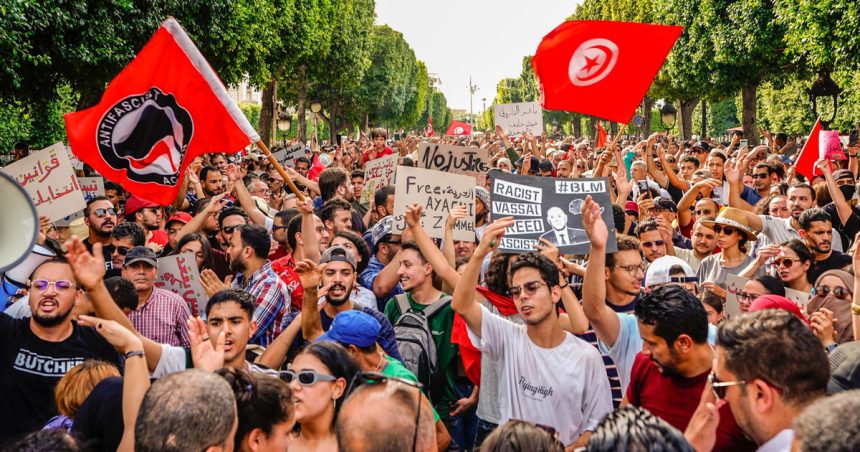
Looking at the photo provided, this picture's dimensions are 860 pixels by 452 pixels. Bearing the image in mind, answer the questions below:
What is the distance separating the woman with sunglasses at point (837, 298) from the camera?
5.23 m

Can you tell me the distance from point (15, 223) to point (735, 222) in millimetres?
5683

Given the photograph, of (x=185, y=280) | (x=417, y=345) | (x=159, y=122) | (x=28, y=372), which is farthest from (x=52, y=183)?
(x=417, y=345)

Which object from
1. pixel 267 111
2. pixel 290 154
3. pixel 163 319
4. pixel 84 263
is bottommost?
pixel 163 319

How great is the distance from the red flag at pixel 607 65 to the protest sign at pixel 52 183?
4.94m

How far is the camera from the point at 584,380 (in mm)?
4180

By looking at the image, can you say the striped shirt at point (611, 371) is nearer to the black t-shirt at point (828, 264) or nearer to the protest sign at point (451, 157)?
the black t-shirt at point (828, 264)

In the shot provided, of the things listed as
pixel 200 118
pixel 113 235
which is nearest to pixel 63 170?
pixel 113 235

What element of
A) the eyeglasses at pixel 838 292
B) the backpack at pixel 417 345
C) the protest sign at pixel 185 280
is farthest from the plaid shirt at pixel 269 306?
the eyeglasses at pixel 838 292

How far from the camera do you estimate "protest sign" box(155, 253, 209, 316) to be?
19.9 ft

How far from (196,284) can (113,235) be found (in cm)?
→ 131

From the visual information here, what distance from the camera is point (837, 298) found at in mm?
5367

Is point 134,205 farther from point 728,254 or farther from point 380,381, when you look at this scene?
point 380,381

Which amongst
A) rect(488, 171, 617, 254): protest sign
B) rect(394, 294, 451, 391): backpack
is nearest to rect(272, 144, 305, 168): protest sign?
rect(488, 171, 617, 254): protest sign

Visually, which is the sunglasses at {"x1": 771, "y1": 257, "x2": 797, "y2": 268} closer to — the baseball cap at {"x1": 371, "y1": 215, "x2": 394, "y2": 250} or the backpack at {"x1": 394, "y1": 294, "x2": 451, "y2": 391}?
the backpack at {"x1": 394, "y1": 294, "x2": 451, "y2": 391}
